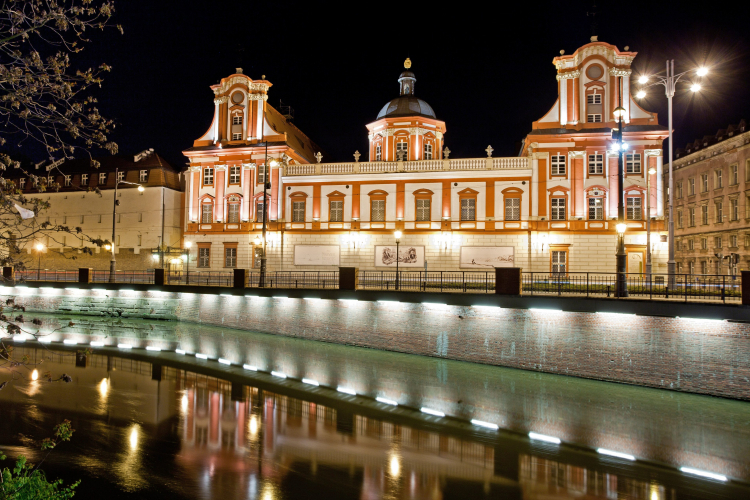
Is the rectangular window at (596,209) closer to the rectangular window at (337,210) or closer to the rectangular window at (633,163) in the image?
the rectangular window at (633,163)

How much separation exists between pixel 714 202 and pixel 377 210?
32.2 m

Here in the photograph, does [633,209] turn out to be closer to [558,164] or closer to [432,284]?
[558,164]

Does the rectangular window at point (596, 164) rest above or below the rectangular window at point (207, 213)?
above

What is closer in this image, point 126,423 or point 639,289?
point 126,423

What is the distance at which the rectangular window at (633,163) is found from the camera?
3416cm

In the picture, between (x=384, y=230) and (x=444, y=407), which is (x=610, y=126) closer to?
(x=384, y=230)

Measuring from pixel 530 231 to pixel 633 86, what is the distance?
43.9ft

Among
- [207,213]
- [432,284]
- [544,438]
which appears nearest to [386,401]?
[544,438]

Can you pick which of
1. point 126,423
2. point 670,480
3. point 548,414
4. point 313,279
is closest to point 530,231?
point 313,279

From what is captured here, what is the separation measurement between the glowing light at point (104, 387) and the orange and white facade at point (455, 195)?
21.7 m

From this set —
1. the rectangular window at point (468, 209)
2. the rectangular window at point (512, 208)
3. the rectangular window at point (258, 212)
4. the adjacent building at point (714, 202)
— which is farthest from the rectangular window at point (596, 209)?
the rectangular window at point (258, 212)

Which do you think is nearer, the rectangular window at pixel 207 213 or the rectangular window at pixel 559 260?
the rectangular window at pixel 559 260

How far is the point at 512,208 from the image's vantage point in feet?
116

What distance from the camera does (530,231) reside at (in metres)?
34.7
